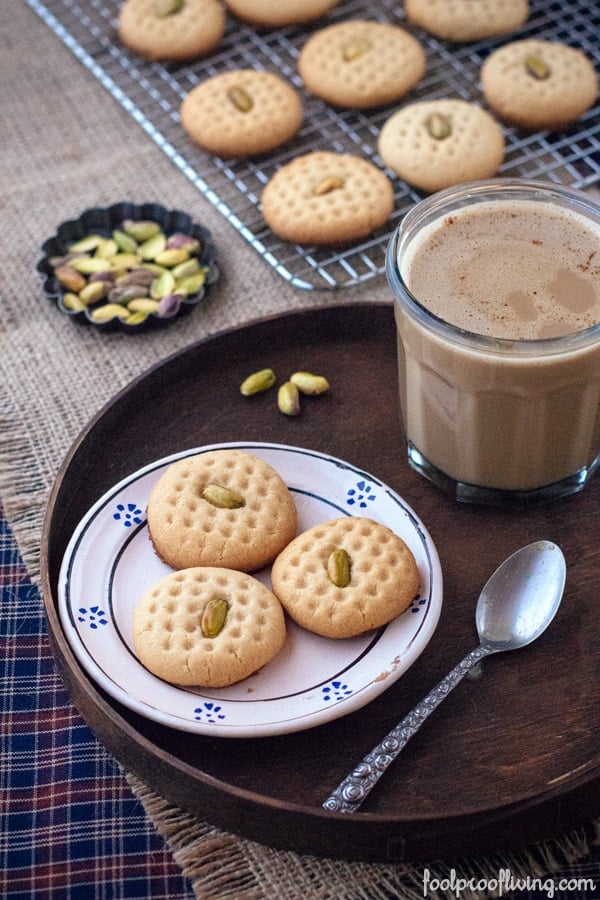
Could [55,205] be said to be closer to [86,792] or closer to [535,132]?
[535,132]

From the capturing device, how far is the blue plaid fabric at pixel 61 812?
3.67ft

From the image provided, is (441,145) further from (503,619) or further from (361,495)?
(503,619)

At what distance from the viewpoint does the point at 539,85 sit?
2.04 metres

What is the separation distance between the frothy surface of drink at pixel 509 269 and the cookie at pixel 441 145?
0.53 metres

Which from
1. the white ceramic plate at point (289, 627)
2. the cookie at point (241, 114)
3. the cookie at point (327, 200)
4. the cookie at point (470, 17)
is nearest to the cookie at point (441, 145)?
the cookie at point (327, 200)

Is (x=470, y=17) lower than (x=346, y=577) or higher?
higher

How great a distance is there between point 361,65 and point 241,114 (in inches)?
10.9

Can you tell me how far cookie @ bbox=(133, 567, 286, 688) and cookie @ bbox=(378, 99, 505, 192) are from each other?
0.99 meters

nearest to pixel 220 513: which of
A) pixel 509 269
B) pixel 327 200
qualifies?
pixel 509 269

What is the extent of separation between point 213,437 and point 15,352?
1.56ft

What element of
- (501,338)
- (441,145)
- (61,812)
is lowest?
(61,812)

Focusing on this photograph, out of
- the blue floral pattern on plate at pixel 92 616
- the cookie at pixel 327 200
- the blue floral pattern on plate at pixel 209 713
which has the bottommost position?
the blue floral pattern on plate at pixel 209 713

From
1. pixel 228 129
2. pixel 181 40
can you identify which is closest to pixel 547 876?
pixel 228 129

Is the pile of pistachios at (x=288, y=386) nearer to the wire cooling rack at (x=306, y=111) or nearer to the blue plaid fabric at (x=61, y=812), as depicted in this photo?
the wire cooling rack at (x=306, y=111)
